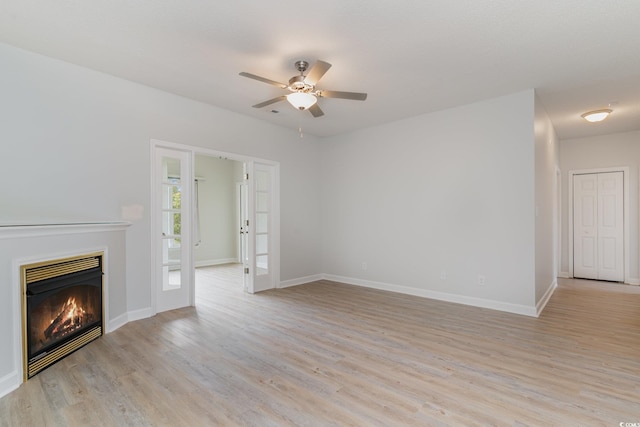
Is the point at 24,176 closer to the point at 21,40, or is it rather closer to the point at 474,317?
the point at 21,40

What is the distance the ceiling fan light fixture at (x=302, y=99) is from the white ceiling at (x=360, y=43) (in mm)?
358

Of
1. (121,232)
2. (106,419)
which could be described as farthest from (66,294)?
(106,419)

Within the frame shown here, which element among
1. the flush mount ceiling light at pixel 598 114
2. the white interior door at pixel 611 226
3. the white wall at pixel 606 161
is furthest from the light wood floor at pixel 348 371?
the flush mount ceiling light at pixel 598 114

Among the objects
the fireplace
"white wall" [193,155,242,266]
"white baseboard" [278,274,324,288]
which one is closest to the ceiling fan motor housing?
the fireplace

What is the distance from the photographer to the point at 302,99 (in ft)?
10.2

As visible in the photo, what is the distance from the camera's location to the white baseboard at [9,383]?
2156 mm

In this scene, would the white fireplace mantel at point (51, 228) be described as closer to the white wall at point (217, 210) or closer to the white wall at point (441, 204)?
the white wall at point (441, 204)

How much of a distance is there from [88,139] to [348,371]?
3.45m

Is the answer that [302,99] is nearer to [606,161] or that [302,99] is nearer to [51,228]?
[51,228]

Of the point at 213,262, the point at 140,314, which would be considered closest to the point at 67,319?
the point at 140,314

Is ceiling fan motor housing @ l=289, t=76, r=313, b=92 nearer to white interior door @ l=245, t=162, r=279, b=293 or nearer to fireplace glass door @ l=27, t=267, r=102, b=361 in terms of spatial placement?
white interior door @ l=245, t=162, r=279, b=293

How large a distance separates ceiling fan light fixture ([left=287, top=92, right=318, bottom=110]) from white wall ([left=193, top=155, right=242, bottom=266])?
5.29 meters

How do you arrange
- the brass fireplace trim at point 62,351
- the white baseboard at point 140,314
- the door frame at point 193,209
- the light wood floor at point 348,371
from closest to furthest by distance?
1. the light wood floor at point 348,371
2. the brass fireplace trim at point 62,351
3. the white baseboard at point 140,314
4. the door frame at point 193,209

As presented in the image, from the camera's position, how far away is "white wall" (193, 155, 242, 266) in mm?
7844
